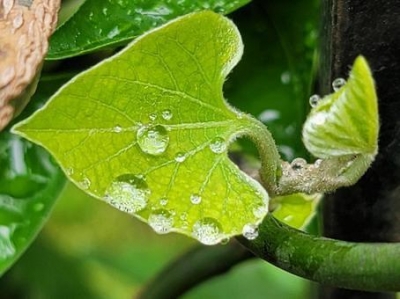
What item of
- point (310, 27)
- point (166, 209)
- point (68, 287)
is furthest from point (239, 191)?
point (68, 287)

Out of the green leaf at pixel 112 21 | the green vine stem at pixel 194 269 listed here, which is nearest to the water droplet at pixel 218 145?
the green leaf at pixel 112 21

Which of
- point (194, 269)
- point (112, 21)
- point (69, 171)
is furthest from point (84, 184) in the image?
point (194, 269)

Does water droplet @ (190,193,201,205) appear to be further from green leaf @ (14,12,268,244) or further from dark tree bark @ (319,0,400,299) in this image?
dark tree bark @ (319,0,400,299)

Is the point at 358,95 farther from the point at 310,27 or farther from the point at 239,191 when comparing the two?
the point at 310,27

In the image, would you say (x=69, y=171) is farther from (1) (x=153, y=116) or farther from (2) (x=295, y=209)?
(2) (x=295, y=209)

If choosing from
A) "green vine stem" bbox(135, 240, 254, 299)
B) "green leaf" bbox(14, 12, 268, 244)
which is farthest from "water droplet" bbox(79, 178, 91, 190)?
"green vine stem" bbox(135, 240, 254, 299)

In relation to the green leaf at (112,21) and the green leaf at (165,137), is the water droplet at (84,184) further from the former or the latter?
the green leaf at (112,21)

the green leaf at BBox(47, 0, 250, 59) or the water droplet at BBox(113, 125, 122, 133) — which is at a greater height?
the water droplet at BBox(113, 125, 122, 133)
